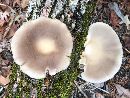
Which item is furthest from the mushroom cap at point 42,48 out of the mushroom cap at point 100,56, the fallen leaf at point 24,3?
the fallen leaf at point 24,3

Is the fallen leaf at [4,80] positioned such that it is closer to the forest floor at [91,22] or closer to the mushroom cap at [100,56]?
the forest floor at [91,22]

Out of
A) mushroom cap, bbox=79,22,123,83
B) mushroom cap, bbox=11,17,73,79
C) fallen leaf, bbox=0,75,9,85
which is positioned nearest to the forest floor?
fallen leaf, bbox=0,75,9,85

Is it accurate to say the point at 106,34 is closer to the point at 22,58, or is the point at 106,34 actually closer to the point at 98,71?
the point at 98,71

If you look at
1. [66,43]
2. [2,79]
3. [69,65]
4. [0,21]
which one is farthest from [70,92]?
[0,21]

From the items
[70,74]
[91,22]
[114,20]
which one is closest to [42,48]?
[70,74]

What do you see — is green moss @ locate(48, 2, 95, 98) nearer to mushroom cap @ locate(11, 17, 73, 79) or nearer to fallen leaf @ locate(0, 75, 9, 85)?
mushroom cap @ locate(11, 17, 73, 79)

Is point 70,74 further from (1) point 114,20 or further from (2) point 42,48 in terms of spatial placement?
(1) point 114,20

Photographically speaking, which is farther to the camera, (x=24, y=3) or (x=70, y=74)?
(x=24, y=3)
